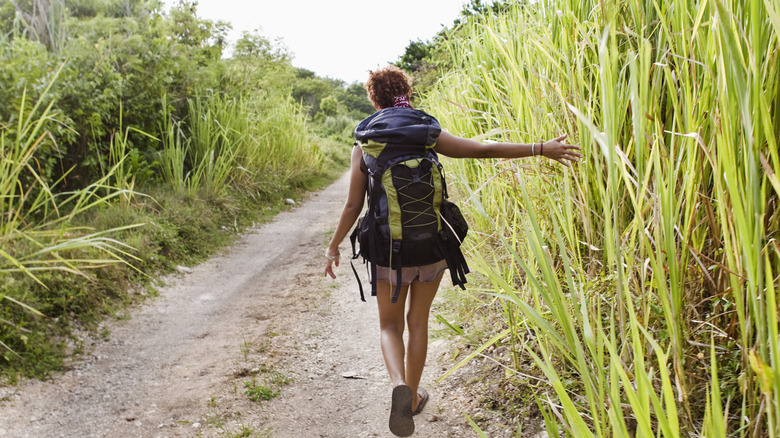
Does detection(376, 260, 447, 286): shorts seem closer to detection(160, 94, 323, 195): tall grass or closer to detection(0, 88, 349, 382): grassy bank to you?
detection(0, 88, 349, 382): grassy bank

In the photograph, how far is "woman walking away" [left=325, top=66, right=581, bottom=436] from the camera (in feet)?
7.54

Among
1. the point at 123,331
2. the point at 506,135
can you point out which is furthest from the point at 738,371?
the point at 123,331

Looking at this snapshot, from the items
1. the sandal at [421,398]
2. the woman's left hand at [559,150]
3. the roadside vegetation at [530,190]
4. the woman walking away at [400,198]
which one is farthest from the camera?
the sandal at [421,398]

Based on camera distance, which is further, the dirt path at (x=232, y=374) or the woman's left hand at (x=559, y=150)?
the dirt path at (x=232, y=374)

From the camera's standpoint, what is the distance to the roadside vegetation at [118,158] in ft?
12.4

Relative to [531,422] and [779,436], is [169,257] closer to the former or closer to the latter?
[531,422]

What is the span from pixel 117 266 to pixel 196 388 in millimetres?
1779

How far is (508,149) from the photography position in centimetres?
231

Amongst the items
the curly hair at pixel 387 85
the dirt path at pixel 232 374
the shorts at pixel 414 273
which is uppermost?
the curly hair at pixel 387 85

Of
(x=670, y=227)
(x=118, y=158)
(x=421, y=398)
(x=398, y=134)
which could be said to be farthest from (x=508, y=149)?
(x=118, y=158)

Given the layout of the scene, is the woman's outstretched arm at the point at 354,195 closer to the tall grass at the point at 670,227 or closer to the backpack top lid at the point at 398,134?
the backpack top lid at the point at 398,134

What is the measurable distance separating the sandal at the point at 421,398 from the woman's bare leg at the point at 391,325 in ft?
1.24

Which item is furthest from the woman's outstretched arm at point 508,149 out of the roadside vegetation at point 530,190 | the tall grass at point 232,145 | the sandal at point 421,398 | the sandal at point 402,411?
the tall grass at point 232,145

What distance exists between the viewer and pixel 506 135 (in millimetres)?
3092
